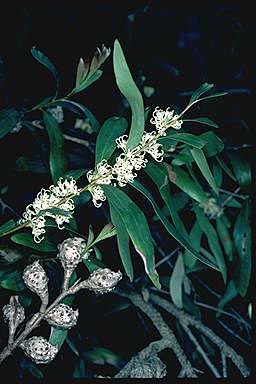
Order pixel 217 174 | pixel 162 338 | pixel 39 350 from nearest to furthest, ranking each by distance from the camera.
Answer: pixel 39 350 → pixel 162 338 → pixel 217 174

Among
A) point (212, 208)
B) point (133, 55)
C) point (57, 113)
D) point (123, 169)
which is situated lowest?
point (123, 169)

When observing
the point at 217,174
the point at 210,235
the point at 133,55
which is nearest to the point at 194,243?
the point at 210,235

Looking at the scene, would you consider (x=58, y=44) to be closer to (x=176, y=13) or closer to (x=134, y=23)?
(x=134, y=23)

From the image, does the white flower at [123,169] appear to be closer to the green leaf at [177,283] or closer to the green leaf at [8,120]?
the green leaf at [8,120]

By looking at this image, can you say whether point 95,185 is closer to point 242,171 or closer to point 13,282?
point 13,282

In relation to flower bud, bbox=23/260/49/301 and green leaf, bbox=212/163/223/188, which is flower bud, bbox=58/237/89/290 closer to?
flower bud, bbox=23/260/49/301

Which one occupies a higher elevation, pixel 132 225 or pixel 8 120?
pixel 8 120

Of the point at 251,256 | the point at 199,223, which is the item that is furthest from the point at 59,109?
the point at 251,256
